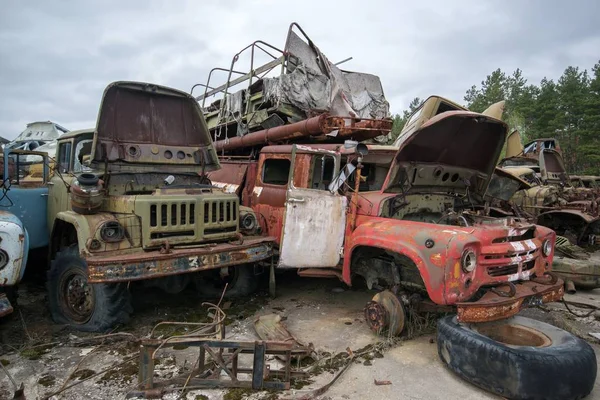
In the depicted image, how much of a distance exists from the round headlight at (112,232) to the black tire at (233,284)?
149 cm

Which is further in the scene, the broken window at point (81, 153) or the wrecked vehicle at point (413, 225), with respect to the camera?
the broken window at point (81, 153)

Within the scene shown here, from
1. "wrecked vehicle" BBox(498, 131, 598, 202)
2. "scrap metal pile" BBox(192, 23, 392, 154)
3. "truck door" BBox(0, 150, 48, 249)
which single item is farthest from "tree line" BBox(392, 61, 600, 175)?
"truck door" BBox(0, 150, 48, 249)

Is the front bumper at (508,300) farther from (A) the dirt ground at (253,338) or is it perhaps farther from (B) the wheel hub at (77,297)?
(B) the wheel hub at (77,297)

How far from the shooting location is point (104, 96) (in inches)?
189

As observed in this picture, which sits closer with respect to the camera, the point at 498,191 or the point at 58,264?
the point at 58,264

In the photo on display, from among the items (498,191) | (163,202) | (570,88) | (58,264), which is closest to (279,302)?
(163,202)

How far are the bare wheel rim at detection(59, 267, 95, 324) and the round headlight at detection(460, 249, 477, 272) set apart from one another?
358cm

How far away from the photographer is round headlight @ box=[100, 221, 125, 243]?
3.92 metres

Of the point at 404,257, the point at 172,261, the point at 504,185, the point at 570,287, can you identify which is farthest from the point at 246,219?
the point at 570,287

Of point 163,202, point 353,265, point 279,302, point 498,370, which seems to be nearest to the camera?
point 498,370

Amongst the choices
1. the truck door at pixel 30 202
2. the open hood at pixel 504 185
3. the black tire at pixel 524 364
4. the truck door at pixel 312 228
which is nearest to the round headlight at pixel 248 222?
the truck door at pixel 312 228

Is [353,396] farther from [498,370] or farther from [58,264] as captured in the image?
[58,264]

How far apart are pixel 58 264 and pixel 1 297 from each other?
0.93 m

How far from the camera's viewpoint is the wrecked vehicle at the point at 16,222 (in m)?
3.50
